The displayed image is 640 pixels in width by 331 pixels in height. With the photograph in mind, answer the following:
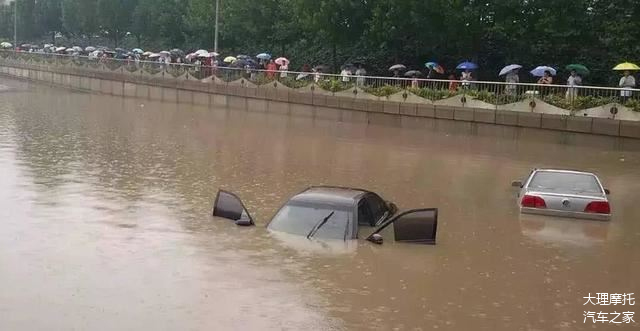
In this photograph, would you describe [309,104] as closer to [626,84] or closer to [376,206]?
[626,84]

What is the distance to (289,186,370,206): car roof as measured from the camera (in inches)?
470

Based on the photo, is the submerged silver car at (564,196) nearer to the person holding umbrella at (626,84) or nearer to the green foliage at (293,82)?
the person holding umbrella at (626,84)

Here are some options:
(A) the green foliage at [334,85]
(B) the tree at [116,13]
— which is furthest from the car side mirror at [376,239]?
(B) the tree at [116,13]

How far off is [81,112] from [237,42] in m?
21.6

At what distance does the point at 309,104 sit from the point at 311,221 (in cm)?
2466

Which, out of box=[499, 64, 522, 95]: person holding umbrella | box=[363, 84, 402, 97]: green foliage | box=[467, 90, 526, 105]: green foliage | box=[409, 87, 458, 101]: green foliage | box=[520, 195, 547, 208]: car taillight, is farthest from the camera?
box=[363, 84, 402, 97]: green foliage

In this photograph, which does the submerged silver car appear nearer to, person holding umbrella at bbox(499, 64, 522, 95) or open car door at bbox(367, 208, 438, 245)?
open car door at bbox(367, 208, 438, 245)

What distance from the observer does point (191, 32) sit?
6575 cm

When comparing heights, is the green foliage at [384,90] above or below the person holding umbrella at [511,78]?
below

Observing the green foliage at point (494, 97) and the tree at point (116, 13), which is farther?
the tree at point (116, 13)

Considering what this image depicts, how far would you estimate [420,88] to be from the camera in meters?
31.4

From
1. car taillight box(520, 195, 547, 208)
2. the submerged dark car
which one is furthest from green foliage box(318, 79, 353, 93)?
the submerged dark car

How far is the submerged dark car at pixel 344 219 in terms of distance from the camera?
11711mm

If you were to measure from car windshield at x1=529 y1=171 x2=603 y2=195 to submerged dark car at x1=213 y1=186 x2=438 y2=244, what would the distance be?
343 centimetres
